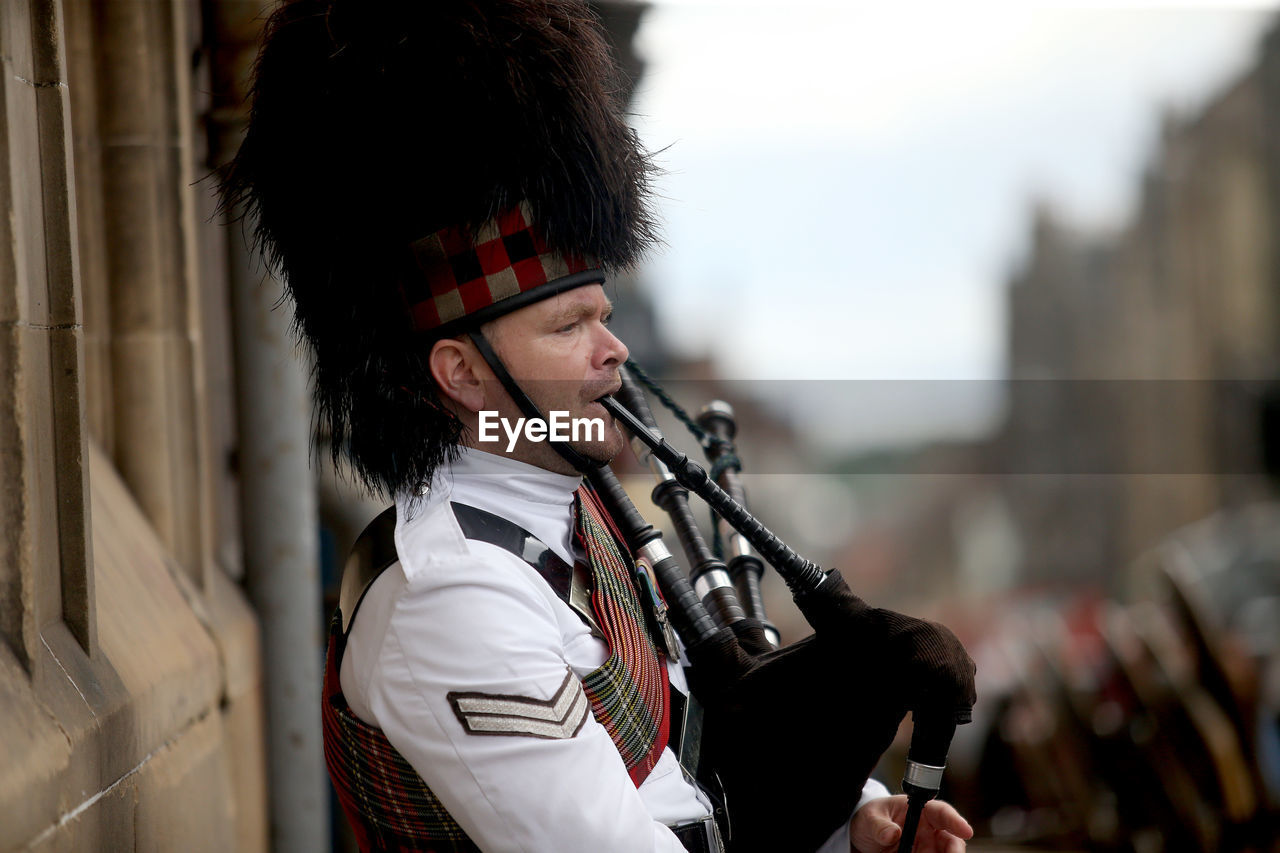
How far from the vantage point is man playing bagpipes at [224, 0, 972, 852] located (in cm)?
145

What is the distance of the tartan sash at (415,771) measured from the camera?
56.8 inches

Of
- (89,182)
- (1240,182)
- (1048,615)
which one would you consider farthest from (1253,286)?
(89,182)

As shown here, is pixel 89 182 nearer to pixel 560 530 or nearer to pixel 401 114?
pixel 401 114

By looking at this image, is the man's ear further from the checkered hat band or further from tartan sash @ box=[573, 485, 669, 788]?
tartan sash @ box=[573, 485, 669, 788]

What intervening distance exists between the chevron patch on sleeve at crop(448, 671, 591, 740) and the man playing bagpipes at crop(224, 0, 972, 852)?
0.04m

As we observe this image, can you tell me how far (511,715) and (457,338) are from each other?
52 cm

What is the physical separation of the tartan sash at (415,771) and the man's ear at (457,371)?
228 mm

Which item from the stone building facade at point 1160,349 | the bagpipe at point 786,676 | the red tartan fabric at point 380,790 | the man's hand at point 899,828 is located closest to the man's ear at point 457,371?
the bagpipe at point 786,676

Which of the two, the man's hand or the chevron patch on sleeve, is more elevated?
the chevron patch on sleeve

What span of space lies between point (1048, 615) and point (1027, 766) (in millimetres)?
15426

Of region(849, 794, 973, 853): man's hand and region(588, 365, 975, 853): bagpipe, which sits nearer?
region(588, 365, 975, 853): bagpipe

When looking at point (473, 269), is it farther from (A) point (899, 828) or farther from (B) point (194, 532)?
(B) point (194, 532)

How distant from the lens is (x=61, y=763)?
5.27ft

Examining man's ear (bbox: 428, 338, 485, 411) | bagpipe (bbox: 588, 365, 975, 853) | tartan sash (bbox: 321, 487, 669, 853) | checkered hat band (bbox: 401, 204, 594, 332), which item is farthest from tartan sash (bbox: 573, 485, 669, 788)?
checkered hat band (bbox: 401, 204, 594, 332)
